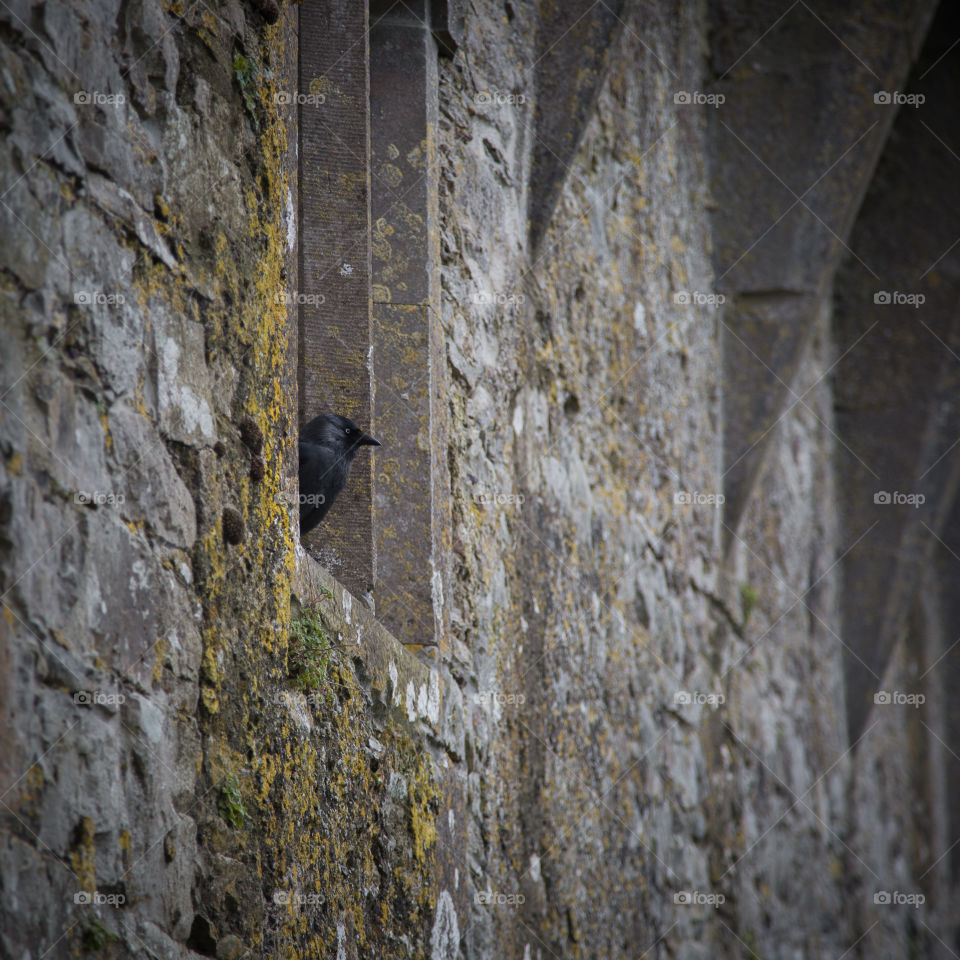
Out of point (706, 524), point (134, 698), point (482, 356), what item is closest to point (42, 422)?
point (134, 698)

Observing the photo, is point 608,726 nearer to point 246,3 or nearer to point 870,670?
point 246,3

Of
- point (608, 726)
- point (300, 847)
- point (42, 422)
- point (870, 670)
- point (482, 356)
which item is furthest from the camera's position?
point (870, 670)

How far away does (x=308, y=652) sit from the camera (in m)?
2.11

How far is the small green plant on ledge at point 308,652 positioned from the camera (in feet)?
6.79

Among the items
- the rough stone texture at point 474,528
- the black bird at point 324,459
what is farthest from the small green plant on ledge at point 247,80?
the black bird at point 324,459

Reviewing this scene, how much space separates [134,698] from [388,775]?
42.5 inches

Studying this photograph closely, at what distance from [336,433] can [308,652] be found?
1.96 feet

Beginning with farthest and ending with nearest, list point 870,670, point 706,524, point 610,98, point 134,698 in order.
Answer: point 870,670 → point 706,524 → point 610,98 → point 134,698

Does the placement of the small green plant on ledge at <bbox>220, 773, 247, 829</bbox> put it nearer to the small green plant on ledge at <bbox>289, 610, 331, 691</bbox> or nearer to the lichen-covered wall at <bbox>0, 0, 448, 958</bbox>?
the lichen-covered wall at <bbox>0, 0, 448, 958</bbox>

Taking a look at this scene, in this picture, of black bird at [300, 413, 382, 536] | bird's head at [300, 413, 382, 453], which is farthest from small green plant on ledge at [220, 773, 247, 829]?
bird's head at [300, 413, 382, 453]

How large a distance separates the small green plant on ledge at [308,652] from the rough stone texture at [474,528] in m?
0.01

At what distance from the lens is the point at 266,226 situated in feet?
6.78

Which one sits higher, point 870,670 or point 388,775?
point 388,775

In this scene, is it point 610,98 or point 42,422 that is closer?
point 42,422
